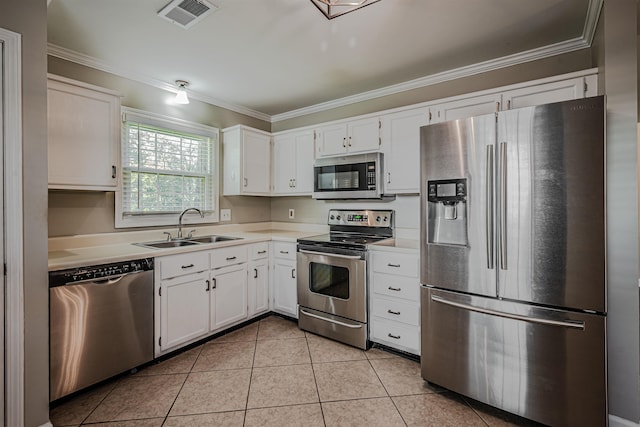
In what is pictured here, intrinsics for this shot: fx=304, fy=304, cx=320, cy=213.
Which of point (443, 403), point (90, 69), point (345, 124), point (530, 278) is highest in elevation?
point (90, 69)

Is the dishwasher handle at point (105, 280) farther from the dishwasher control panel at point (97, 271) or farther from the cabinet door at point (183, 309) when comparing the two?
the cabinet door at point (183, 309)

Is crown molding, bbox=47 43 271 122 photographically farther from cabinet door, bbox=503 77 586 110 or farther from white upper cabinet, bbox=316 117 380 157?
cabinet door, bbox=503 77 586 110

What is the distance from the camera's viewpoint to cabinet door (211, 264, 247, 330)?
2830 mm

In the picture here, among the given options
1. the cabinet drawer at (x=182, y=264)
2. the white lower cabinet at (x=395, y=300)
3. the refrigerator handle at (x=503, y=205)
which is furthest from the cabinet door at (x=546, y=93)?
the cabinet drawer at (x=182, y=264)

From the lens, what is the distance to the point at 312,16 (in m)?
2.03

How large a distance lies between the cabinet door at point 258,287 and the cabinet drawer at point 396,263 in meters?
1.29

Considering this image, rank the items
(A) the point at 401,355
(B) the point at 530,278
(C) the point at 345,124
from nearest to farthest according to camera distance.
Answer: (B) the point at 530,278, (A) the point at 401,355, (C) the point at 345,124

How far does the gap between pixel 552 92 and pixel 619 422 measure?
209 centimetres

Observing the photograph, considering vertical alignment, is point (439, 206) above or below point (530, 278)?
above

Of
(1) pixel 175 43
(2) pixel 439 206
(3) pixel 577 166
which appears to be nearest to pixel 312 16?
(1) pixel 175 43

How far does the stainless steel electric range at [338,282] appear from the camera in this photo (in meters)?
2.66

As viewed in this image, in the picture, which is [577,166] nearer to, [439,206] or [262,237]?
[439,206]

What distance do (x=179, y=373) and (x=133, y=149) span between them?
204 cm

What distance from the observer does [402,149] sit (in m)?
2.86
